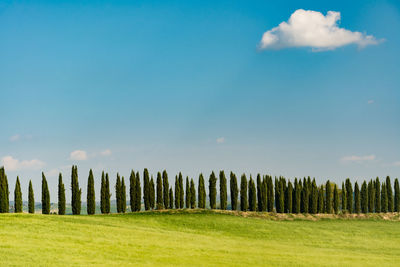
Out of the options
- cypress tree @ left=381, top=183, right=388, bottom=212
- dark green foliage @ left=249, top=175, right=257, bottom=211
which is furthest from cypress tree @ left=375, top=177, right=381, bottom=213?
dark green foliage @ left=249, top=175, right=257, bottom=211

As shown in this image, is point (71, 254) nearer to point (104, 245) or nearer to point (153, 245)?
point (104, 245)

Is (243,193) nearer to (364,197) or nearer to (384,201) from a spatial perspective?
(364,197)

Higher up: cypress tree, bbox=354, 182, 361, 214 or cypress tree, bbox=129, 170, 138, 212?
cypress tree, bbox=129, 170, 138, 212

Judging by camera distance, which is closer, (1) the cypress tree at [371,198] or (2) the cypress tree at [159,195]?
(2) the cypress tree at [159,195]

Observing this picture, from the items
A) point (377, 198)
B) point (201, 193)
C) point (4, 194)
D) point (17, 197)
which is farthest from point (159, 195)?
point (377, 198)

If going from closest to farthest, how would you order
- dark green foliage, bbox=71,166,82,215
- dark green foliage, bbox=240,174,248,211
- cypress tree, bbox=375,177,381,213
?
dark green foliage, bbox=71,166,82,215 → dark green foliage, bbox=240,174,248,211 → cypress tree, bbox=375,177,381,213

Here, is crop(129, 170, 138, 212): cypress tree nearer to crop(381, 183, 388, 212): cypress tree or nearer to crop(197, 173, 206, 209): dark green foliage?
crop(197, 173, 206, 209): dark green foliage

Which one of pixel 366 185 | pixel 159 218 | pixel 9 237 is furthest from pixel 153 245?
pixel 366 185

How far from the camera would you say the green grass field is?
1125 inches

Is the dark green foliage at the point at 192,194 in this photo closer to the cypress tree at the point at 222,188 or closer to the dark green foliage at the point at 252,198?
the cypress tree at the point at 222,188

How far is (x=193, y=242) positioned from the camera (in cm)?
3841

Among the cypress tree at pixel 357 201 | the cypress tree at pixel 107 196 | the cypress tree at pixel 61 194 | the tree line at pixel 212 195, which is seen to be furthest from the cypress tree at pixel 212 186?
the cypress tree at pixel 357 201

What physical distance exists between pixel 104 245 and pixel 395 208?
6458cm

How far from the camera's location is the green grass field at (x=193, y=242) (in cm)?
2858
